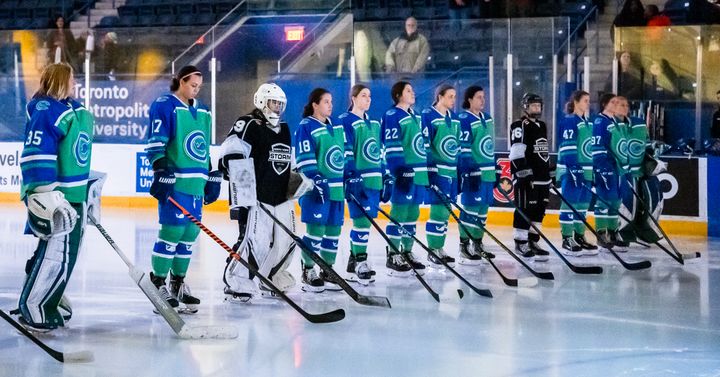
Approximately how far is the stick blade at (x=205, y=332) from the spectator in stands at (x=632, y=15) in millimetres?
7794

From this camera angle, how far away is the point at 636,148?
935 cm

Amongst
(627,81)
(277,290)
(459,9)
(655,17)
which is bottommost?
(277,290)

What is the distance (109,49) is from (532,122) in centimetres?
618

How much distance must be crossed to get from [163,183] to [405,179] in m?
2.27

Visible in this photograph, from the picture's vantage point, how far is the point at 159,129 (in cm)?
574

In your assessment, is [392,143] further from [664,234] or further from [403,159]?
[664,234]

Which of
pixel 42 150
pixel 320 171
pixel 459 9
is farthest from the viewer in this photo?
pixel 459 9

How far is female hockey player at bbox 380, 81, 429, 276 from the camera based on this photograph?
763 cm

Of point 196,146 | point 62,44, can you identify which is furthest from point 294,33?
point 196,146

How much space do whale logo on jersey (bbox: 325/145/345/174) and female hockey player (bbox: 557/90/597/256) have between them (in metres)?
2.70

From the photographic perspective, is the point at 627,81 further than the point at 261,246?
Yes

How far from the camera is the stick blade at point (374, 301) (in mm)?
6219

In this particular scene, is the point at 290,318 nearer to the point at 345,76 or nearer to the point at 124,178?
the point at 345,76

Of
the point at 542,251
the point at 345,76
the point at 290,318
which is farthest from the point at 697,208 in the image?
the point at 290,318
